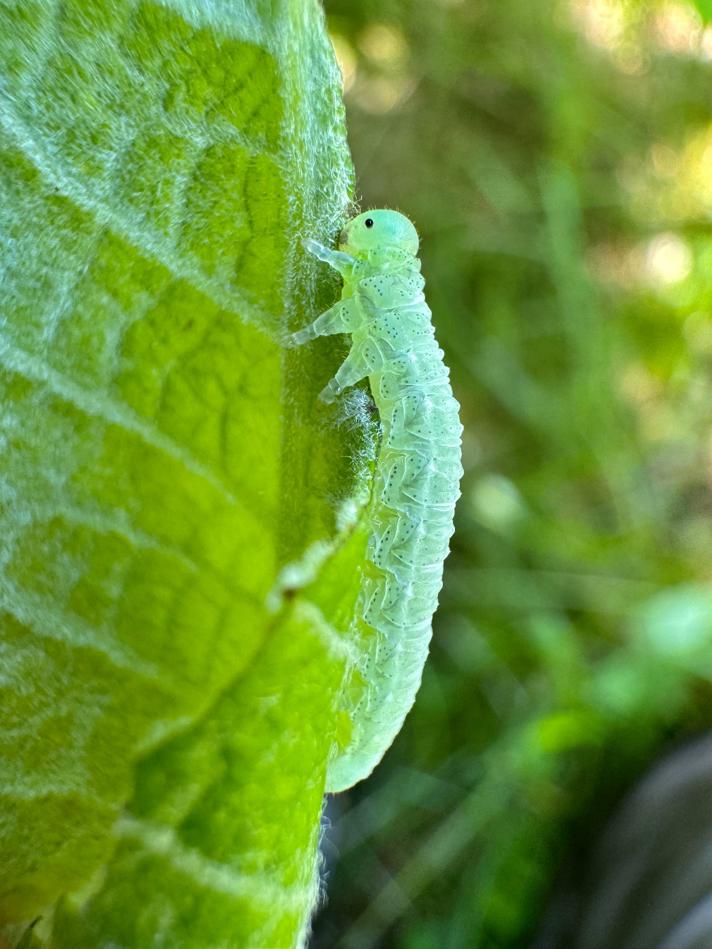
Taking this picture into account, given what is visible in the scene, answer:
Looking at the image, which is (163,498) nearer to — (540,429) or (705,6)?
(705,6)

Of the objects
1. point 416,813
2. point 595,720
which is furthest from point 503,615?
point 416,813

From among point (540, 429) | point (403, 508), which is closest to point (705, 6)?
point (403, 508)

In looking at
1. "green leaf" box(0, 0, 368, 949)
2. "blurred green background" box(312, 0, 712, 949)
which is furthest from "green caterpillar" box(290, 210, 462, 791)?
"blurred green background" box(312, 0, 712, 949)

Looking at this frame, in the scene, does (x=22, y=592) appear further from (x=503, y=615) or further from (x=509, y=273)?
(x=509, y=273)

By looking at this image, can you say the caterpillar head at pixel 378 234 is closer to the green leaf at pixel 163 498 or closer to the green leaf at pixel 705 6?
the green leaf at pixel 163 498

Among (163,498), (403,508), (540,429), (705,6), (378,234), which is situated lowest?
(163,498)

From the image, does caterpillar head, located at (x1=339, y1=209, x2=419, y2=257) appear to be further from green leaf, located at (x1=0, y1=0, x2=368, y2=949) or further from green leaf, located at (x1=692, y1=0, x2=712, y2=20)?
green leaf, located at (x1=692, y1=0, x2=712, y2=20)

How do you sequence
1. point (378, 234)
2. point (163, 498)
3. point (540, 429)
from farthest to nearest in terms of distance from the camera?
point (540, 429), point (378, 234), point (163, 498)
